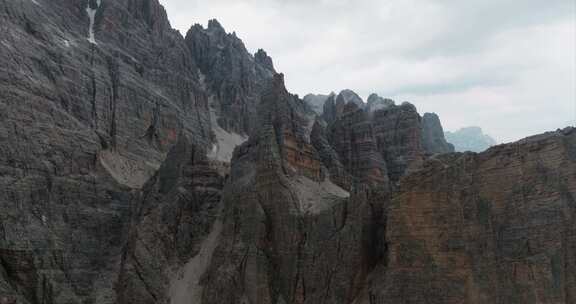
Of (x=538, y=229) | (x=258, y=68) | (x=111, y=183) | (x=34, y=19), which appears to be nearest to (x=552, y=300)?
(x=538, y=229)

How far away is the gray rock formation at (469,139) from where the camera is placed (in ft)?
541

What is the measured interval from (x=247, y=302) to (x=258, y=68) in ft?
283

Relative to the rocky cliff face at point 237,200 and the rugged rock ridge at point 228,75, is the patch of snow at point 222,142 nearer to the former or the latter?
the rugged rock ridge at point 228,75

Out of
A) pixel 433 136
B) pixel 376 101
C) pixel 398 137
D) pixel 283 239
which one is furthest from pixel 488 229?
pixel 376 101

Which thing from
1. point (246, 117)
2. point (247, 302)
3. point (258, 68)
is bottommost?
point (247, 302)

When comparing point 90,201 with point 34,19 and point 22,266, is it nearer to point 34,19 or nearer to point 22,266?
point 22,266

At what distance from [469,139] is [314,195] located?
453 feet

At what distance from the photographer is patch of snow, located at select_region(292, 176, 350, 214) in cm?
4566

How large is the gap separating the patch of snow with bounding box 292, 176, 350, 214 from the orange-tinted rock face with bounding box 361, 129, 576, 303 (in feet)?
31.8

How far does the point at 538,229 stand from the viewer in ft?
106

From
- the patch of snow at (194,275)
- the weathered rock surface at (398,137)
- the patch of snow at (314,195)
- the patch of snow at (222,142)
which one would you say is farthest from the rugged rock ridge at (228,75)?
the patch of snow at (194,275)

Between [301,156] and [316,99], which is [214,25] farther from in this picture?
[301,156]

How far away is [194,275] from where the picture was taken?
46719mm

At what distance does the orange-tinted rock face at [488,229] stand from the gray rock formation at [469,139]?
130 m
